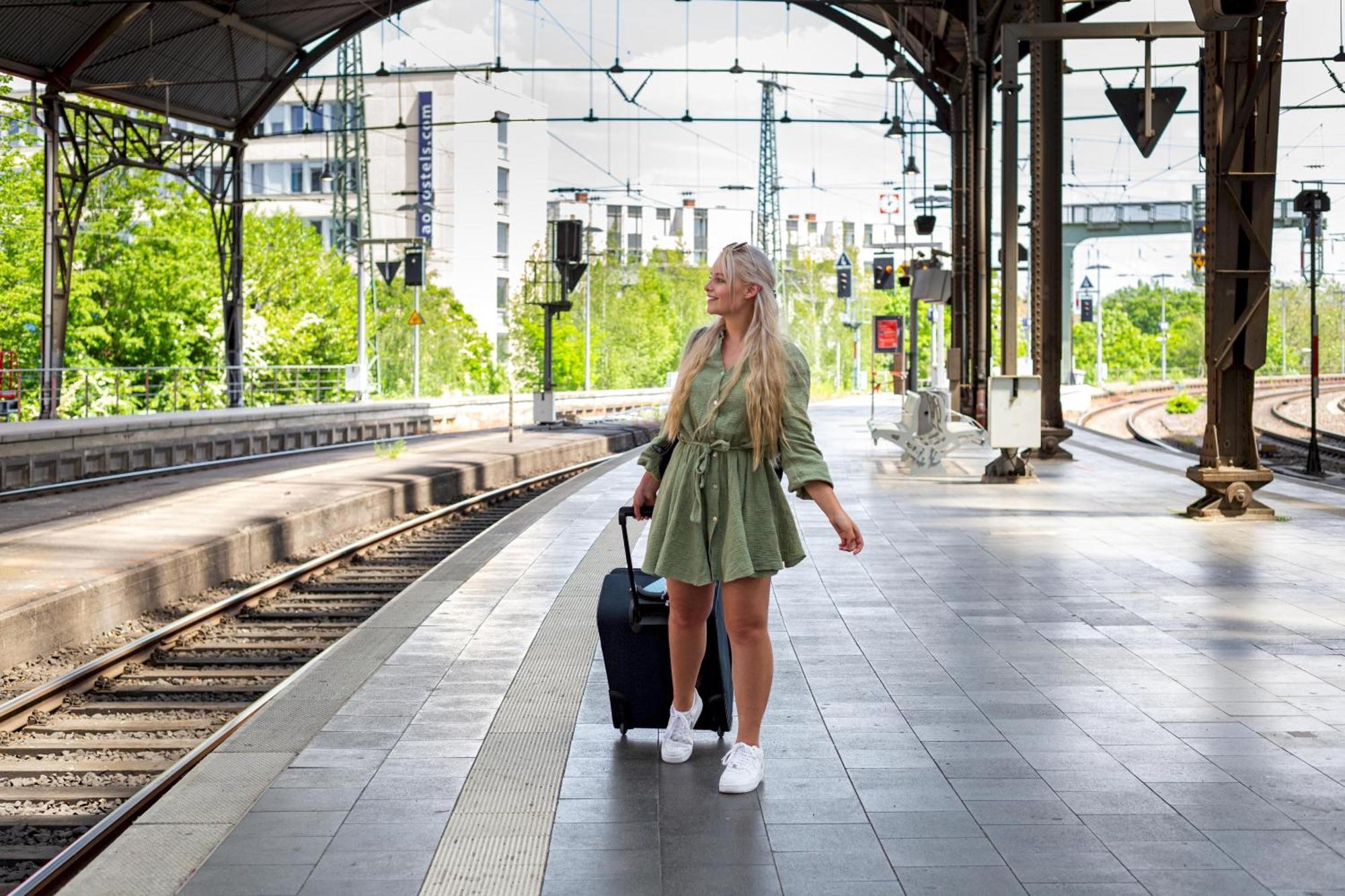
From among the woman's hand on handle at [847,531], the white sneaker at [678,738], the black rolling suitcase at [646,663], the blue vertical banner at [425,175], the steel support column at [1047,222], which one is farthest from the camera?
the blue vertical banner at [425,175]

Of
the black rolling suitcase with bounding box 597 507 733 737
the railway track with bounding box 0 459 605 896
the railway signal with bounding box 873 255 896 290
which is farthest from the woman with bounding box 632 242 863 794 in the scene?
the railway signal with bounding box 873 255 896 290

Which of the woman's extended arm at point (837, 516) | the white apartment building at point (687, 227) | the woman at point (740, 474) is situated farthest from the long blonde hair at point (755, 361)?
the white apartment building at point (687, 227)

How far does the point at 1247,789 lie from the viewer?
5.41m

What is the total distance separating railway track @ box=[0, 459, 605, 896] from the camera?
20.7 ft

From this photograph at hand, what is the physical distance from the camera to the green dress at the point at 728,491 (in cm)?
534

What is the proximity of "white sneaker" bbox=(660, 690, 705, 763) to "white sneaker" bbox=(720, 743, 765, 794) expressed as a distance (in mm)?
374

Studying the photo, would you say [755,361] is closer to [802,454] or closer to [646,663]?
[802,454]

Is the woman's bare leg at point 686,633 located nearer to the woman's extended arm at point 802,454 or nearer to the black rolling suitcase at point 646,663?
the black rolling suitcase at point 646,663

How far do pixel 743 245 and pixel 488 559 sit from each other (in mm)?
7390

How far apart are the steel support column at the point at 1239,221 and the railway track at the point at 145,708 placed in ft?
24.7

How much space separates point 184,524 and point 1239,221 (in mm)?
10252

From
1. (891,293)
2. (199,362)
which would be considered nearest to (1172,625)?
(199,362)

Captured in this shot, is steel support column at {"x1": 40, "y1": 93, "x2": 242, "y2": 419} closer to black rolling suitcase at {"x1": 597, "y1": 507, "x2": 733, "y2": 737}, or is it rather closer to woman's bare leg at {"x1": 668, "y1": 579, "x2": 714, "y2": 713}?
black rolling suitcase at {"x1": 597, "y1": 507, "x2": 733, "y2": 737}

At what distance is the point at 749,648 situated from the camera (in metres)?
5.45
